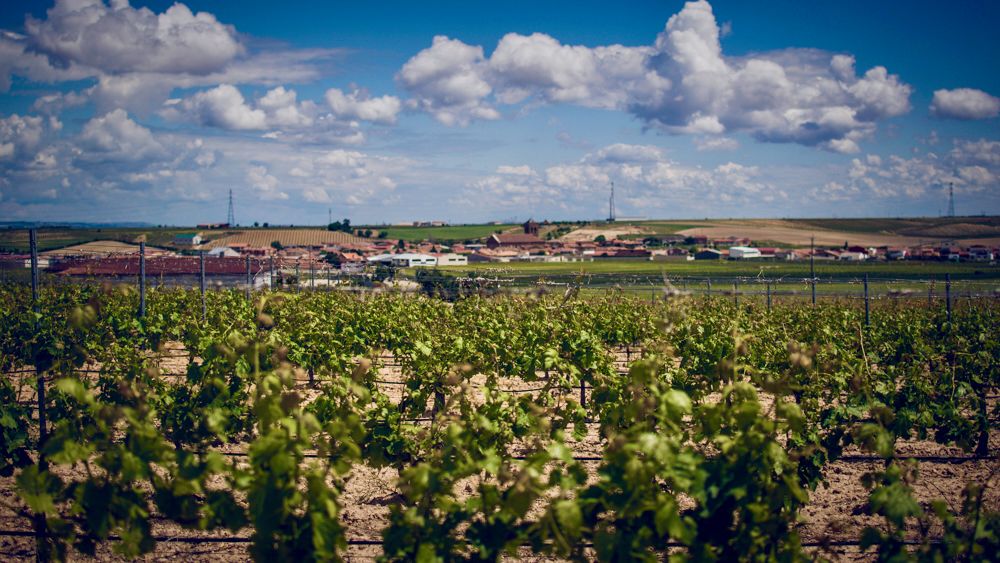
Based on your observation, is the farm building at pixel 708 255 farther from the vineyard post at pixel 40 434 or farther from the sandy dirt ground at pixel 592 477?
the vineyard post at pixel 40 434

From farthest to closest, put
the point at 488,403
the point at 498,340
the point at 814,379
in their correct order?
1. the point at 498,340
2. the point at 814,379
3. the point at 488,403

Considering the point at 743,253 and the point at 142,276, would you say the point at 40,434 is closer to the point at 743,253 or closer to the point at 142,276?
the point at 142,276

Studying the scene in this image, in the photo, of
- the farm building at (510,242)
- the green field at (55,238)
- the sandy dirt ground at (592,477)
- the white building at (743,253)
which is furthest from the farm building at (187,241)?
the sandy dirt ground at (592,477)

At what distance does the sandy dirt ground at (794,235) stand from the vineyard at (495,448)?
8724 cm

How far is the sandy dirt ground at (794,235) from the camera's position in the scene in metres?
89.2

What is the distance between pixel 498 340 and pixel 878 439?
5.33 metres

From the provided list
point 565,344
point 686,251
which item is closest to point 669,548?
point 565,344

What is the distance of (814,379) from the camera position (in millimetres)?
6023

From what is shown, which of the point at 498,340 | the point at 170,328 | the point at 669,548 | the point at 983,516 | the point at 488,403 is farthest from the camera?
the point at 170,328

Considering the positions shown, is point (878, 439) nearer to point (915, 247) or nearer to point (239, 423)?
point (239, 423)

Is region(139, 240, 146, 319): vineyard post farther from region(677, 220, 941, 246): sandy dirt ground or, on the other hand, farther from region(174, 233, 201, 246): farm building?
region(677, 220, 941, 246): sandy dirt ground

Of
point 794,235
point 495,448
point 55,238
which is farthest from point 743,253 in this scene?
point 495,448

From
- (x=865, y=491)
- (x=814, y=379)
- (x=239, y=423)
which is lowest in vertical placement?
(x=865, y=491)

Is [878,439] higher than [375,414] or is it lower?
higher
